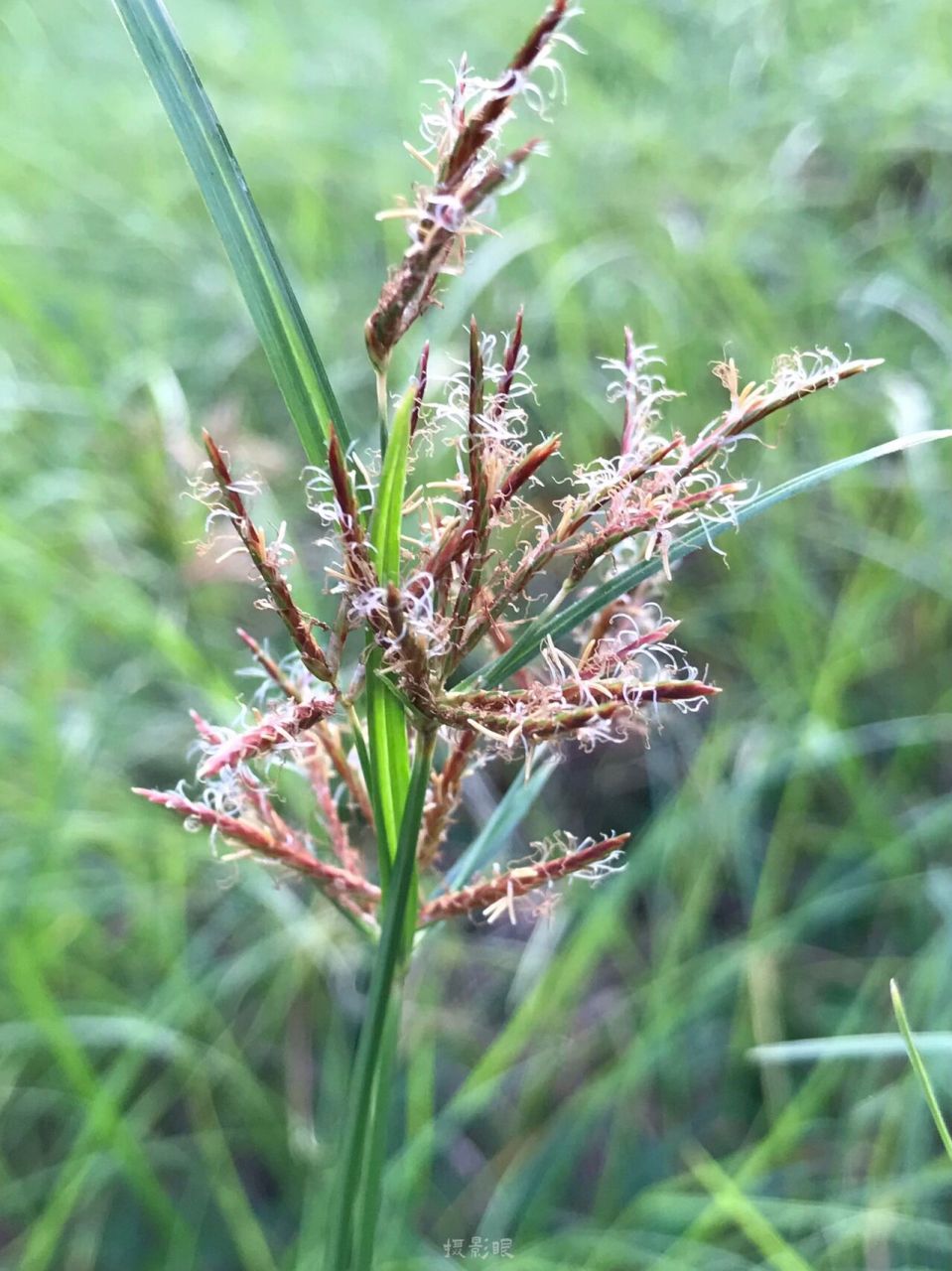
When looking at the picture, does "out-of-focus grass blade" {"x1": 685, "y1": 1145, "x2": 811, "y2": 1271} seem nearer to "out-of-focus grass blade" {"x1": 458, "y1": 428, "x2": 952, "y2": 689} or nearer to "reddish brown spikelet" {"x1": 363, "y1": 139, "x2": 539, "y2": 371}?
"out-of-focus grass blade" {"x1": 458, "y1": 428, "x2": 952, "y2": 689}

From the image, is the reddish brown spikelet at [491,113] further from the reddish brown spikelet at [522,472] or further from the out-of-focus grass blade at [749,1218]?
the out-of-focus grass blade at [749,1218]

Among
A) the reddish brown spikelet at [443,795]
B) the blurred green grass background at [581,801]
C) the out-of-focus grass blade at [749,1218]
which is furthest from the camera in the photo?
the blurred green grass background at [581,801]

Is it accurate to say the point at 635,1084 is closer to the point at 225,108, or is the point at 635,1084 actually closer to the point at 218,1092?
the point at 218,1092

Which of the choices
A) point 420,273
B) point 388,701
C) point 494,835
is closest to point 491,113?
point 420,273

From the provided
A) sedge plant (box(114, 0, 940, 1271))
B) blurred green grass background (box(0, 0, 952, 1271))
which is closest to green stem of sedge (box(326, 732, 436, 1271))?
sedge plant (box(114, 0, 940, 1271))

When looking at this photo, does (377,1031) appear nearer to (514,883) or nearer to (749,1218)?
(514,883)

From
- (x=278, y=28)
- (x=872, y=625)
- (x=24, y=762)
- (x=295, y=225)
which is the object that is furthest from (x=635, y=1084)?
(x=278, y=28)

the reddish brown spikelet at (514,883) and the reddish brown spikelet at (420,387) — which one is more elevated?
the reddish brown spikelet at (420,387)

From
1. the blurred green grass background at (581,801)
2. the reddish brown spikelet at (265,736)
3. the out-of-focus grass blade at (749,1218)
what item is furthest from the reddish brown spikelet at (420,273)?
the out-of-focus grass blade at (749,1218)
